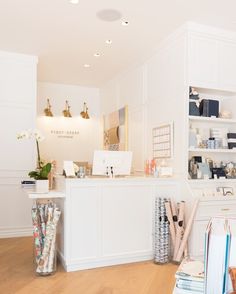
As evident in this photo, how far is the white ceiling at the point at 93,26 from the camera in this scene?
11.4ft

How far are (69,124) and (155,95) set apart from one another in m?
2.90

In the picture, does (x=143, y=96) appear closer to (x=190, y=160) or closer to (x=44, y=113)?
(x=190, y=160)

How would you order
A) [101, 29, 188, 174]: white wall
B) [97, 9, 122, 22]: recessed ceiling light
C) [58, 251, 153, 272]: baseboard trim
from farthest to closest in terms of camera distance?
[101, 29, 188, 174]: white wall, [97, 9, 122, 22]: recessed ceiling light, [58, 251, 153, 272]: baseboard trim

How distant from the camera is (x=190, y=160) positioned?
405cm

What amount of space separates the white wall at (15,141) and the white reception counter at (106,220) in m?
1.47

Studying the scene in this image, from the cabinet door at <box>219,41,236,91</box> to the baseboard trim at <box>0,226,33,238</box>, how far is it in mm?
3754

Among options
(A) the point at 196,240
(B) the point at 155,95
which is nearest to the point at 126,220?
(A) the point at 196,240

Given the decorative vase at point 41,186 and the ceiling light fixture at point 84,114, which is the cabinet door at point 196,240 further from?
the ceiling light fixture at point 84,114

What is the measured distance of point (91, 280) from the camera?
3084 millimetres

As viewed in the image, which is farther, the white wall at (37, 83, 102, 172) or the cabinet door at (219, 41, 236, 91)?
the white wall at (37, 83, 102, 172)

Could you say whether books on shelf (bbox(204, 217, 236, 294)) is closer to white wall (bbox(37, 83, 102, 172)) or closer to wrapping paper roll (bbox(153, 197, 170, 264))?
Answer: wrapping paper roll (bbox(153, 197, 170, 264))

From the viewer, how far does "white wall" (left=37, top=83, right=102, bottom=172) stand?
6793 mm

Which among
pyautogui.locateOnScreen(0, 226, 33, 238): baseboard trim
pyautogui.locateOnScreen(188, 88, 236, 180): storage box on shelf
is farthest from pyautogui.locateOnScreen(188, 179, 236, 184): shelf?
pyautogui.locateOnScreen(0, 226, 33, 238): baseboard trim

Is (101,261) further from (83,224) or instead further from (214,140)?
(214,140)
